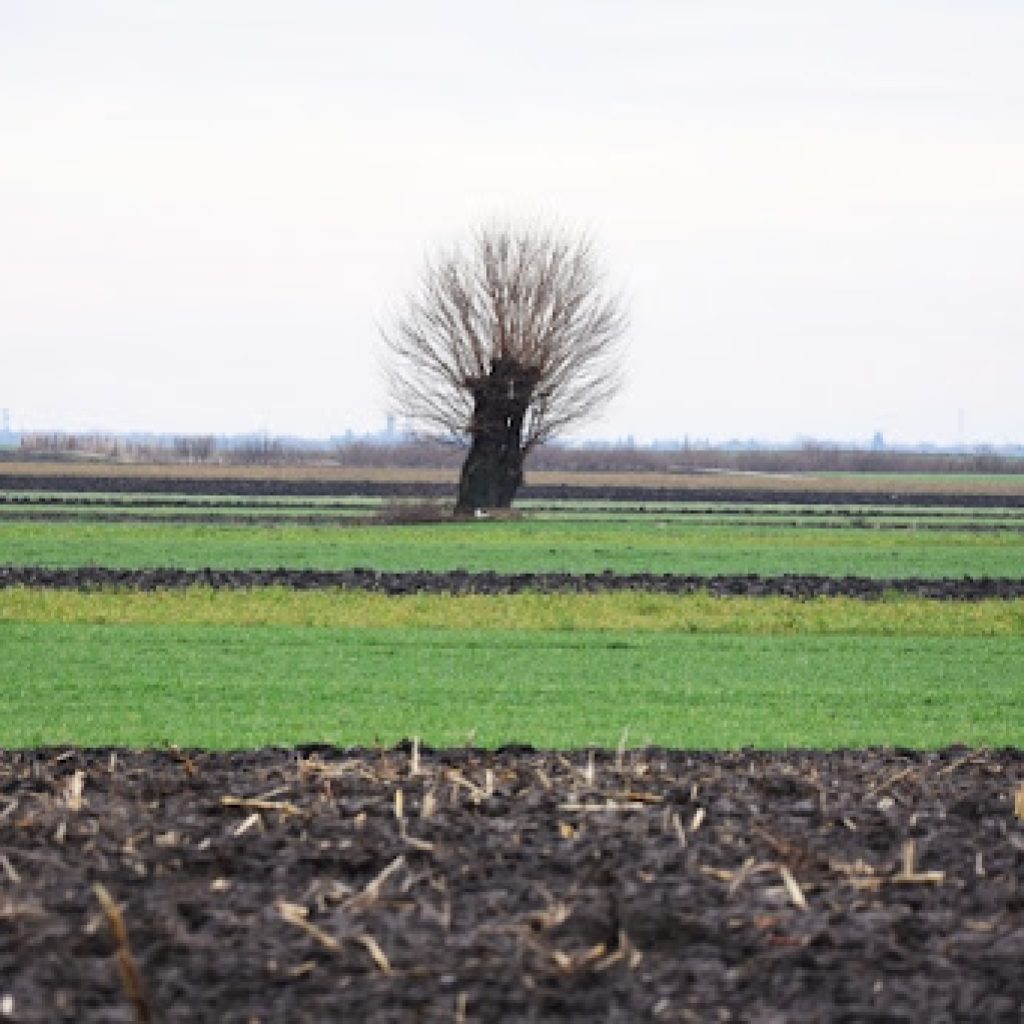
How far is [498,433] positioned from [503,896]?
192 ft

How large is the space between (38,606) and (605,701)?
12288 mm

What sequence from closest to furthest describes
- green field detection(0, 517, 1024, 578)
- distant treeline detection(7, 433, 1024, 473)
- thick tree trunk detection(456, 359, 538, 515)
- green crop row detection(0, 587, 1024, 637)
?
green crop row detection(0, 587, 1024, 637) < green field detection(0, 517, 1024, 578) < thick tree trunk detection(456, 359, 538, 515) < distant treeline detection(7, 433, 1024, 473)

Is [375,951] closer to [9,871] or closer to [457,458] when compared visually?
[9,871]

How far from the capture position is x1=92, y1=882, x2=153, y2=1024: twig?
899 centimetres

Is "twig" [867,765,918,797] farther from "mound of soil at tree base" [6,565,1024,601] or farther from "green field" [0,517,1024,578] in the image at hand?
"green field" [0,517,1024,578]

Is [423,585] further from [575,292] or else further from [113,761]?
[575,292]

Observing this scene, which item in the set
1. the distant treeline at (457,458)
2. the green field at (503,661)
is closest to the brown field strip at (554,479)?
the distant treeline at (457,458)

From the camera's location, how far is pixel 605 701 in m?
21.8

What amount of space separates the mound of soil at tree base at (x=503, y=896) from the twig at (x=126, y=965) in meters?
0.02

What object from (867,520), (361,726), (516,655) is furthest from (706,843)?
(867,520)

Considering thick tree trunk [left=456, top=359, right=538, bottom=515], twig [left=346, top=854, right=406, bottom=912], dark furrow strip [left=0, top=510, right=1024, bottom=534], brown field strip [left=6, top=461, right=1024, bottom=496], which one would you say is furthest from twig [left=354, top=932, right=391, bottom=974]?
brown field strip [left=6, top=461, right=1024, bottom=496]

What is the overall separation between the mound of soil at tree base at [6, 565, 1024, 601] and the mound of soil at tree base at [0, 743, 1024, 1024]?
71.4 ft

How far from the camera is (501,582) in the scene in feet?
122

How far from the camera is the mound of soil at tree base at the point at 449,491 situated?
87.4 m
